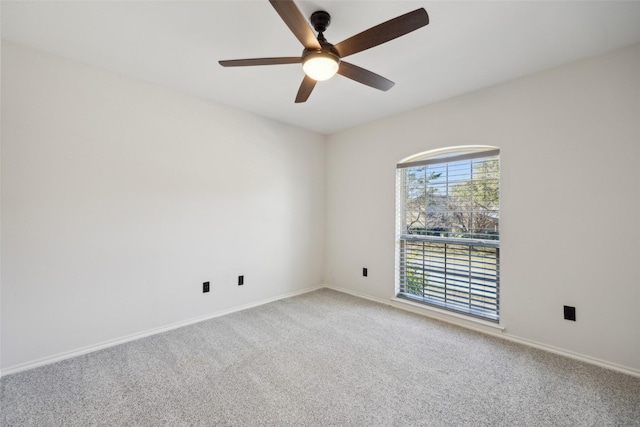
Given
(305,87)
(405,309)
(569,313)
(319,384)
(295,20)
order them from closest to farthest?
1. (295,20)
2. (319,384)
3. (305,87)
4. (569,313)
5. (405,309)

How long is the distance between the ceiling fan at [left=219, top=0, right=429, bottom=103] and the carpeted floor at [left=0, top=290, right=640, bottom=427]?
2115 mm

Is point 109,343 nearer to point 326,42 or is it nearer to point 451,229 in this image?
point 326,42

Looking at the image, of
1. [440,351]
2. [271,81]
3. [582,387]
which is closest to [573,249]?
[582,387]

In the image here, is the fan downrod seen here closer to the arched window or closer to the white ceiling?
the white ceiling

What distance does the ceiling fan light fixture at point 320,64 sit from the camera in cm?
164

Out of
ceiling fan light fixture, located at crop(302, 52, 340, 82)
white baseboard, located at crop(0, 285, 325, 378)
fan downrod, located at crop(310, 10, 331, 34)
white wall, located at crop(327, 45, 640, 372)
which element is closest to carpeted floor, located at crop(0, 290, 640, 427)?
white baseboard, located at crop(0, 285, 325, 378)

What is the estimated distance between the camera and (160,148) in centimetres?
271

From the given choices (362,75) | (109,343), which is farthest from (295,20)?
(109,343)

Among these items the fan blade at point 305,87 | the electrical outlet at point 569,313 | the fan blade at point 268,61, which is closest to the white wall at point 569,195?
the electrical outlet at point 569,313

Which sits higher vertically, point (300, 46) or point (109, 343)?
point (300, 46)

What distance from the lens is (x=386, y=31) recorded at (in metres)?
1.46

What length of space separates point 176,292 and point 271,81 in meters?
2.33

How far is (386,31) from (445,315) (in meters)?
2.79

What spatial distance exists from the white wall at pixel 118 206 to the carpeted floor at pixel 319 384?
38 centimetres
